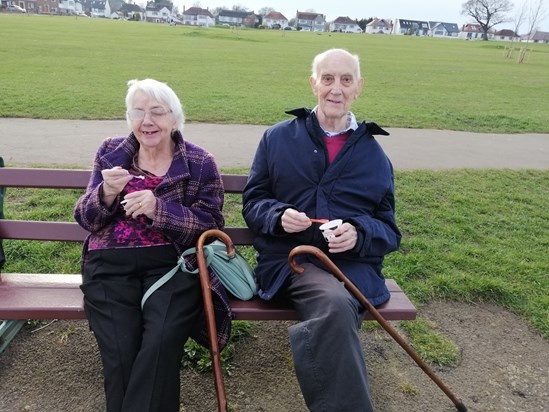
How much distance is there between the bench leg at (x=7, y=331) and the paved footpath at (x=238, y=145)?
10.8 ft

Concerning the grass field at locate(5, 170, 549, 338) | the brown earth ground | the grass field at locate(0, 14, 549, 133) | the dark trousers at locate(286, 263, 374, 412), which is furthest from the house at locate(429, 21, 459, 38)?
the dark trousers at locate(286, 263, 374, 412)

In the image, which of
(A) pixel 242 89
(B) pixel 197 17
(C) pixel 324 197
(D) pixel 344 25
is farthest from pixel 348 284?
(B) pixel 197 17

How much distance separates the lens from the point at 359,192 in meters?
2.92

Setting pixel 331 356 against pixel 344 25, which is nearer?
pixel 331 356

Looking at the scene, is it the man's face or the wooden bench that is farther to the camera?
the man's face

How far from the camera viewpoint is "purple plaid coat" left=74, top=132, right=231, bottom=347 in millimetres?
2666

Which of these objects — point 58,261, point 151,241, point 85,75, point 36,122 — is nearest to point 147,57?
point 85,75

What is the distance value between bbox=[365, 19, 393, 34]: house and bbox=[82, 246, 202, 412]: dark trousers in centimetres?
12388

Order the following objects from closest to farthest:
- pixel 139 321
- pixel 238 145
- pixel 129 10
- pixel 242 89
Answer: pixel 139 321 → pixel 238 145 → pixel 242 89 → pixel 129 10

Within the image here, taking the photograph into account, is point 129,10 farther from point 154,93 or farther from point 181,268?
point 181,268

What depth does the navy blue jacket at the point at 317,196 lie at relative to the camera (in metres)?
2.81

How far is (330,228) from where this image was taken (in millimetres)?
2682

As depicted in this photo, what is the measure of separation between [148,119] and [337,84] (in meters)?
1.09

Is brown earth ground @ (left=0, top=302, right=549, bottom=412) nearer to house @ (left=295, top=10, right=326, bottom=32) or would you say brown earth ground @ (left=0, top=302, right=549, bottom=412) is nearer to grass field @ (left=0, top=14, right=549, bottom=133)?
grass field @ (left=0, top=14, right=549, bottom=133)
